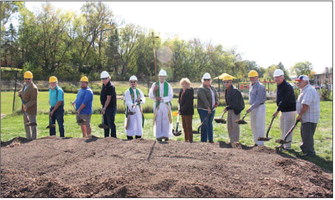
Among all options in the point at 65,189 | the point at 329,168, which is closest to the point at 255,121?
the point at 329,168

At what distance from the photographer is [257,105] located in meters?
6.84

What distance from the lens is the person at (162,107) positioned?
766cm

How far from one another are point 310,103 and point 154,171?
348 cm

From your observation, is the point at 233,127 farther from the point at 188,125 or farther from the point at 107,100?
the point at 107,100

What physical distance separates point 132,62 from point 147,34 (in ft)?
18.9

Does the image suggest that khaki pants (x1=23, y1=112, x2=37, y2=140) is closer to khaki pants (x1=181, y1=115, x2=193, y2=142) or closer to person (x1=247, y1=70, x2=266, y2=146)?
khaki pants (x1=181, y1=115, x2=193, y2=142)

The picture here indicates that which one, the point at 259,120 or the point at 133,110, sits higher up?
the point at 133,110

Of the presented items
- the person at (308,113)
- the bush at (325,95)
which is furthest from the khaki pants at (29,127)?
the bush at (325,95)

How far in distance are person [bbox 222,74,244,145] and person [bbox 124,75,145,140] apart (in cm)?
207

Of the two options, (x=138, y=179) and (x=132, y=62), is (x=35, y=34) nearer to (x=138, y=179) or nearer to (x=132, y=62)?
(x=132, y=62)

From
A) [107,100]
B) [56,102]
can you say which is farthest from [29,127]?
[107,100]

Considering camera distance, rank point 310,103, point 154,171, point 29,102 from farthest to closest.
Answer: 1. point 29,102
2. point 310,103
3. point 154,171

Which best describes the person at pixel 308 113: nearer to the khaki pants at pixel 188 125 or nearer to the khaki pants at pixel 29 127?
the khaki pants at pixel 188 125

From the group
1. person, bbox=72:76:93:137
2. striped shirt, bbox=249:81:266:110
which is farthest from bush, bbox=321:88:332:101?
person, bbox=72:76:93:137
